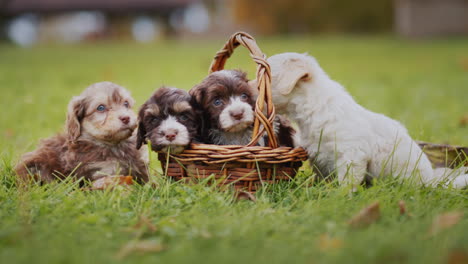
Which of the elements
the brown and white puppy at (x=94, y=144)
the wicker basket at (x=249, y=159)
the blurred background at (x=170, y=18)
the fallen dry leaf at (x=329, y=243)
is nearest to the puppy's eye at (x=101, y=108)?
the brown and white puppy at (x=94, y=144)

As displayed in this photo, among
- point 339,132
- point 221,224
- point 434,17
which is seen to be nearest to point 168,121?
point 221,224

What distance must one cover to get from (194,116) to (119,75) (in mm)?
9720

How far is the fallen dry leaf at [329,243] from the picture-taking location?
243 cm

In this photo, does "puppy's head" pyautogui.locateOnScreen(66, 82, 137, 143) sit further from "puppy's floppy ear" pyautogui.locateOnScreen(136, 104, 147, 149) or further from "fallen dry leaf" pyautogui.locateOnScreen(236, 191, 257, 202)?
"fallen dry leaf" pyautogui.locateOnScreen(236, 191, 257, 202)

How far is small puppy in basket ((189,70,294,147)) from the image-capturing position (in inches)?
140

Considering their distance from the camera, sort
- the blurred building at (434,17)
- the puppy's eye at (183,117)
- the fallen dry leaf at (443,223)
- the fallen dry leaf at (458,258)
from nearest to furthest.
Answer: the fallen dry leaf at (458,258)
the fallen dry leaf at (443,223)
the puppy's eye at (183,117)
the blurred building at (434,17)

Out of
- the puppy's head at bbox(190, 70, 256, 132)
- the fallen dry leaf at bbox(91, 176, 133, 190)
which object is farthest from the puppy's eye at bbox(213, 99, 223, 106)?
the fallen dry leaf at bbox(91, 176, 133, 190)

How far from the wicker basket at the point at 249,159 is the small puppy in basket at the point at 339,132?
25 cm

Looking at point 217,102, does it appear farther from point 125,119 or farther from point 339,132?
point 339,132

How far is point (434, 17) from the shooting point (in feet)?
86.2

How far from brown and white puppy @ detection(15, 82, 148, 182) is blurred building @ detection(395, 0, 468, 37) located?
2567 centimetres

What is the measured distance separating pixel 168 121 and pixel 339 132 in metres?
1.39

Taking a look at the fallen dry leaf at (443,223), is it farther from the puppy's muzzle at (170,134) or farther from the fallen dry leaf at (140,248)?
the puppy's muzzle at (170,134)

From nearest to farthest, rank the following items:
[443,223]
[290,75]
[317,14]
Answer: [443,223], [290,75], [317,14]
